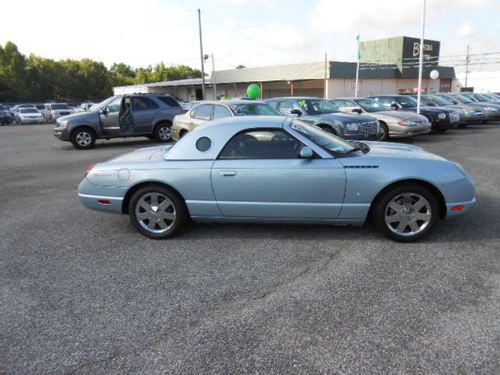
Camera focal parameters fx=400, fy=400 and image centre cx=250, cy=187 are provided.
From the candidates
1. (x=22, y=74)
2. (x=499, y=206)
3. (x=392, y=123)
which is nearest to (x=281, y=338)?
(x=499, y=206)

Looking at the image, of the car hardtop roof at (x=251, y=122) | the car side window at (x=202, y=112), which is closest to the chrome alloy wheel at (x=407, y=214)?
the car hardtop roof at (x=251, y=122)

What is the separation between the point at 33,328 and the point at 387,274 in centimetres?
305

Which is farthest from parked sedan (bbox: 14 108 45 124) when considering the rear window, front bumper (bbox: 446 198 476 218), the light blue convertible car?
front bumper (bbox: 446 198 476 218)

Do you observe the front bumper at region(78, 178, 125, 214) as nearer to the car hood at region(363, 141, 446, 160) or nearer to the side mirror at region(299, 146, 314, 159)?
the side mirror at region(299, 146, 314, 159)

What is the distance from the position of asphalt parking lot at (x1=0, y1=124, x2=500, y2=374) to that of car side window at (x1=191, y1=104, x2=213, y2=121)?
578 centimetres

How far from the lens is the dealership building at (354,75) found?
43656 mm

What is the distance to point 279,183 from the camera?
4.41 m

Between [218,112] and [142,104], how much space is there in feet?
14.4

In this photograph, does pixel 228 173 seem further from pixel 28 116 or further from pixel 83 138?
pixel 28 116

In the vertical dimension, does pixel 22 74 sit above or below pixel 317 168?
above

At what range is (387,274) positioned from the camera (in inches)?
149

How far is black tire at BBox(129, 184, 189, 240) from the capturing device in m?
4.72

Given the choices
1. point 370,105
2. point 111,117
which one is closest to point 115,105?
point 111,117

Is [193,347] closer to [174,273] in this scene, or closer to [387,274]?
[174,273]
